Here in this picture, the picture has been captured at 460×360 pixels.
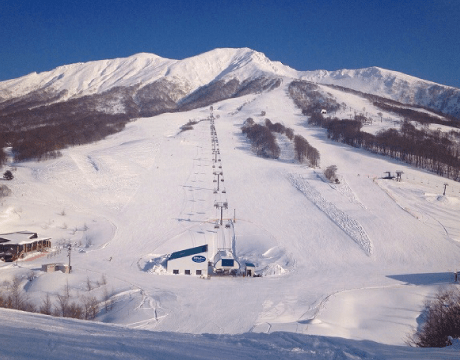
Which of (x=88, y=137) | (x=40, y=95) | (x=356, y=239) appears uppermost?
(x=40, y=95)

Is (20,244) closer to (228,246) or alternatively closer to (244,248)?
(228,246)

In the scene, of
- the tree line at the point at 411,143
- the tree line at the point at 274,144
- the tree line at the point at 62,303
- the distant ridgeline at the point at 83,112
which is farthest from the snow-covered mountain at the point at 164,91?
the tree line at the point at 62,303

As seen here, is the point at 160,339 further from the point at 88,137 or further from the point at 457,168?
the point at 88,137

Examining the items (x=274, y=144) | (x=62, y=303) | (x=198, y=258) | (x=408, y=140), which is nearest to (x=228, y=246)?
(x=198, y=258)

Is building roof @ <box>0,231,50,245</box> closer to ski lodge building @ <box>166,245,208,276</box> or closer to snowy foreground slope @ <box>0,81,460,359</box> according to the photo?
snowy foreground slope @ <box>0,81,460,359</box>

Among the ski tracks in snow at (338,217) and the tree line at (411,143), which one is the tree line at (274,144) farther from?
the ski tracks in snow at (338,217)

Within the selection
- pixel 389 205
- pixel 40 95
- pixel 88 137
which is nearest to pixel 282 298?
pixel 389 205
